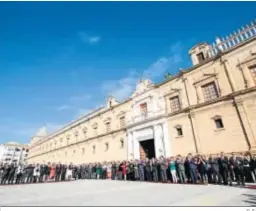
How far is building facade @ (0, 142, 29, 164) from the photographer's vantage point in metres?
88.2

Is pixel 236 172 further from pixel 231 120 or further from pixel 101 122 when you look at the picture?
pixel 101 122

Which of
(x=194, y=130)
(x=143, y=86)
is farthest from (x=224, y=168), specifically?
(x=143, y=86)

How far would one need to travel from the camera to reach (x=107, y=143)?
26.0m

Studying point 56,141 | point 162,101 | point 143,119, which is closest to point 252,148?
point 162,101

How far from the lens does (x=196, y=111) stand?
54.2ft

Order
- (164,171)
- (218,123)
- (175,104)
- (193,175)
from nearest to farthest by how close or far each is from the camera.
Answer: (193,175) < (164,171) < (218,123) < (175,104)

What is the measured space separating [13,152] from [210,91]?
10066 centimetres

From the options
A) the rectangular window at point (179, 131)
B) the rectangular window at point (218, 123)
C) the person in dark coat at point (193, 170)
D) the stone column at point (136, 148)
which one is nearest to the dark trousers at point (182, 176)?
the person in dark coat at point (193, 170)

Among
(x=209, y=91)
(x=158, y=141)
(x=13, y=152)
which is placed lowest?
(x=158, y=141)

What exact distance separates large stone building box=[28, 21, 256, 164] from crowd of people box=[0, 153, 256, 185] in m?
1.98

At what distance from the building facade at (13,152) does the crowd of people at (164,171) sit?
80637 mm

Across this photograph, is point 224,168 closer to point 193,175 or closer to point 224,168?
point 224,168

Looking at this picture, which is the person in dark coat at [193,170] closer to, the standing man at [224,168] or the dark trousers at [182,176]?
the dark trousers at [182,176]

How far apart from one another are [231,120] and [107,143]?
1636 centimetres
